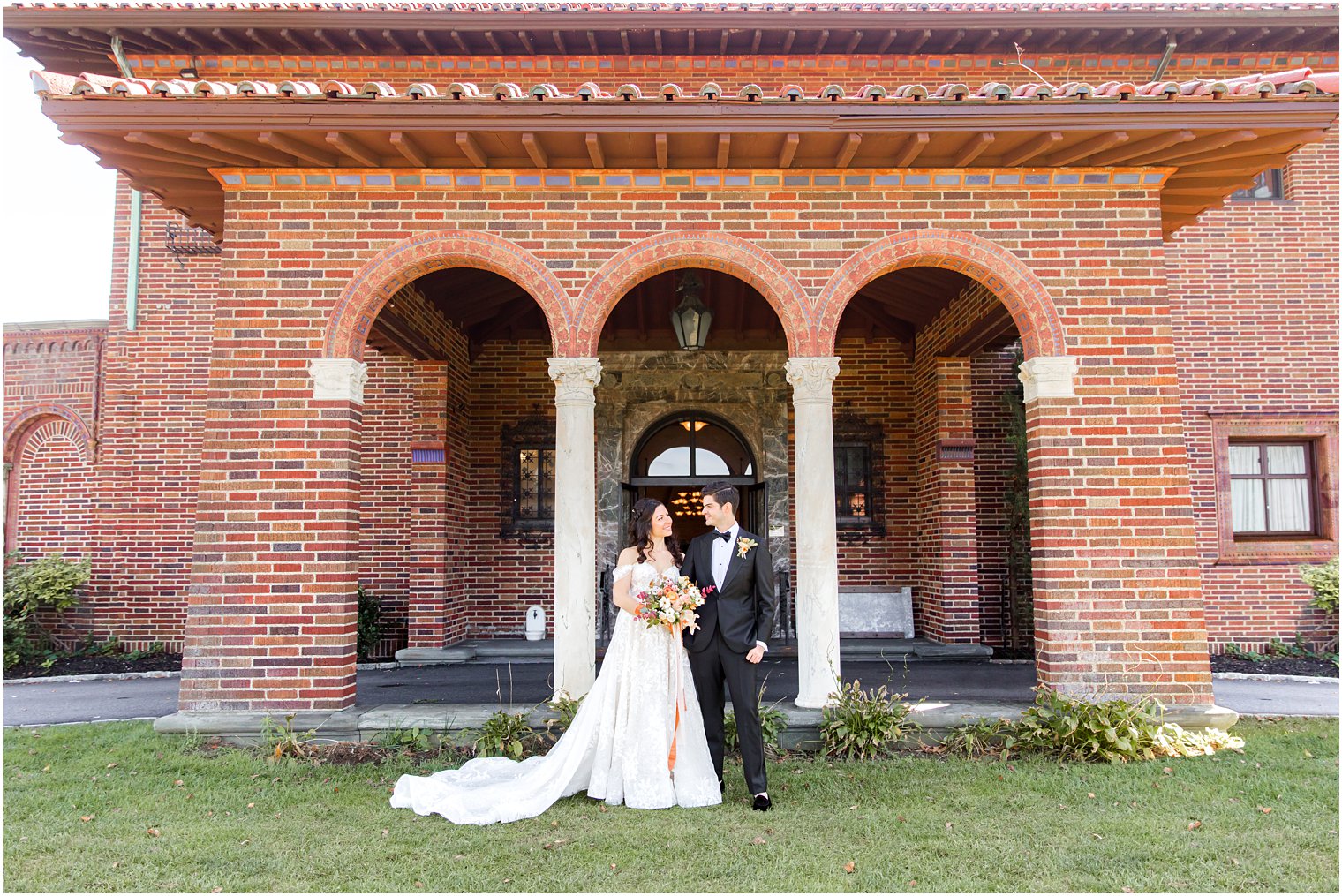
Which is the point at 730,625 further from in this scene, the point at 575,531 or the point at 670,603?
the point at 575,531

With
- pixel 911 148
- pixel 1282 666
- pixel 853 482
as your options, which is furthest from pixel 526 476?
pixel 1282 666

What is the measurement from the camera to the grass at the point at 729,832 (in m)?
3.82

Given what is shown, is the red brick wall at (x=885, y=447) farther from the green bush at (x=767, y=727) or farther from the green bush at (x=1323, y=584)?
the green bush at (x=767, y=727)

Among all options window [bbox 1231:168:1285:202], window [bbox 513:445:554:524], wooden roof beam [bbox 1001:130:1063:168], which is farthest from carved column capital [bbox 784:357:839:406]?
window [bbox 1231:168:1285:202]

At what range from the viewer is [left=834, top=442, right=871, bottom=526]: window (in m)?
10.4

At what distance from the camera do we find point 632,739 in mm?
4836

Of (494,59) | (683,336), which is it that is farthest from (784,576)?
(494,59)

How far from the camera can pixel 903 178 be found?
6.31 meters

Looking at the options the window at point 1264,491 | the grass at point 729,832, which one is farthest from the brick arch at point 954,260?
the window at point 1264,491

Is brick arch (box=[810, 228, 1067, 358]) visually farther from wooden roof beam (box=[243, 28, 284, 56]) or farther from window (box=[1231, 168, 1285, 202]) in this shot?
wooden roof beam (box=[243, 28, 284, 56])

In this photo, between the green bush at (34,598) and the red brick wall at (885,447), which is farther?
the red brick wall at (885,447)

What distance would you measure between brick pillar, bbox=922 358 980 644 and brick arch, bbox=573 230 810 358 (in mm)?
3947

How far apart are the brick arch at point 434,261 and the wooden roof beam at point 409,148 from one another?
52 centimetres

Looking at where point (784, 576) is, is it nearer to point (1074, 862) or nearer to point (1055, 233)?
point (1055, 233)
